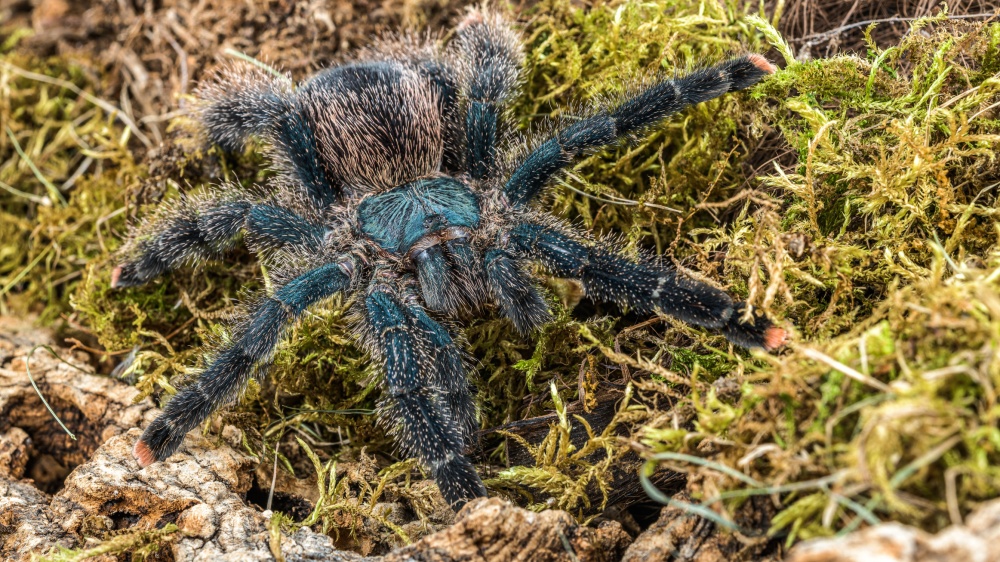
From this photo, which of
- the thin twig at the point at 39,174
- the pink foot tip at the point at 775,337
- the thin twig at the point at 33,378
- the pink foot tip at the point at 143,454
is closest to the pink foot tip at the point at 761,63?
the pink foot tip at the point at 775,337

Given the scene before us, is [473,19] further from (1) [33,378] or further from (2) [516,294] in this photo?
(1) [33,378]

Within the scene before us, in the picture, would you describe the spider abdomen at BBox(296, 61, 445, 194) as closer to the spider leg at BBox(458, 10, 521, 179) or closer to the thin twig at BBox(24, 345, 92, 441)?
the spider leg at BBox(458, 10, 521, 179)

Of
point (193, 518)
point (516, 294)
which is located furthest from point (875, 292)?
point (193, 518)

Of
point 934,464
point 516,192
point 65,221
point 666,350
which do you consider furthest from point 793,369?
point 65,221

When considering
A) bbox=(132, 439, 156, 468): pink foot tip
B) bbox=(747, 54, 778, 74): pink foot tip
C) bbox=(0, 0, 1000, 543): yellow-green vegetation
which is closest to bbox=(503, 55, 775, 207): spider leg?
bbox=(747, 54, 778, 74): pink foot tip

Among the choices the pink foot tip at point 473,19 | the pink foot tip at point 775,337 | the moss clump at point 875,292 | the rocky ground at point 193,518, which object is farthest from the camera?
the pink foot tip at point 473,19

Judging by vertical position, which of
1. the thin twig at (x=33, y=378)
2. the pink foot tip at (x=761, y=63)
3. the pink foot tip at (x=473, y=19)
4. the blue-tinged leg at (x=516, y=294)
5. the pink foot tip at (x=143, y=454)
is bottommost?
the thin twig at (x=33, y=378)

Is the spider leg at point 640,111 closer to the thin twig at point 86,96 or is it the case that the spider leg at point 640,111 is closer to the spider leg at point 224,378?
the spider leg at point 224,378

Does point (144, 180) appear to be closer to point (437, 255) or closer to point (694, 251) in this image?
point (437, 255)
